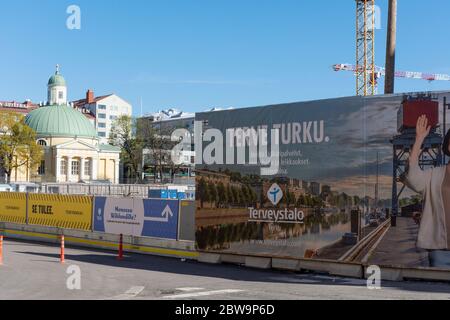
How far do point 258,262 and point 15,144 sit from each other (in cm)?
7723

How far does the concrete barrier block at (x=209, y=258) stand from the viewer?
18.9m

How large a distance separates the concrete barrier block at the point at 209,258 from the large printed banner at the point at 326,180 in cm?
32

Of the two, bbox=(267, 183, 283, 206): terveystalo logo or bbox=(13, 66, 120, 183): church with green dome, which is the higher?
bbox=(13, 66, 120, 183): church with green dome

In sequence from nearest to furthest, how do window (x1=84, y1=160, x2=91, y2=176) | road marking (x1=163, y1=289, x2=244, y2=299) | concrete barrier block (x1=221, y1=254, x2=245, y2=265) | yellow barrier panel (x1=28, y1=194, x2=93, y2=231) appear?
road marking (x1=163, y1=289, x2=244, y2=299) → concrete barrier block (x1=221, y1=254, x2=245, y2=265) → yellow barrier panel (x1=28, y1=194, x2=93, y2=231) → window (x1=84, y1=160, x2=91, y2=176)

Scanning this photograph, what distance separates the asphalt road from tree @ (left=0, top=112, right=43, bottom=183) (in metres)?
72.4

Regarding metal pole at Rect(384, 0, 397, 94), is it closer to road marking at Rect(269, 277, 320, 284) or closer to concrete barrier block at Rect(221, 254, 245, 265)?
concrete barrier block at Rect(221, 254, 245, 265)

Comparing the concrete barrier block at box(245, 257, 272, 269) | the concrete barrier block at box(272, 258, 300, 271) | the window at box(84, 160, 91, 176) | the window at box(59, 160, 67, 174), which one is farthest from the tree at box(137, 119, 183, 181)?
the concrete barrier block at box(272, 258, 300, 271)

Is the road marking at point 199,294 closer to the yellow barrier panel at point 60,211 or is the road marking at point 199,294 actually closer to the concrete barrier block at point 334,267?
the concrete barrier block at point 334,267

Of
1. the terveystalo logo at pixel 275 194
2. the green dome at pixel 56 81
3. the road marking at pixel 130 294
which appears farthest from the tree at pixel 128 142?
the road marking at pixel 130 294

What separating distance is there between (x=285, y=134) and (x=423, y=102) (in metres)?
4.10

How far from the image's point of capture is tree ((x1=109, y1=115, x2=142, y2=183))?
11512cm
